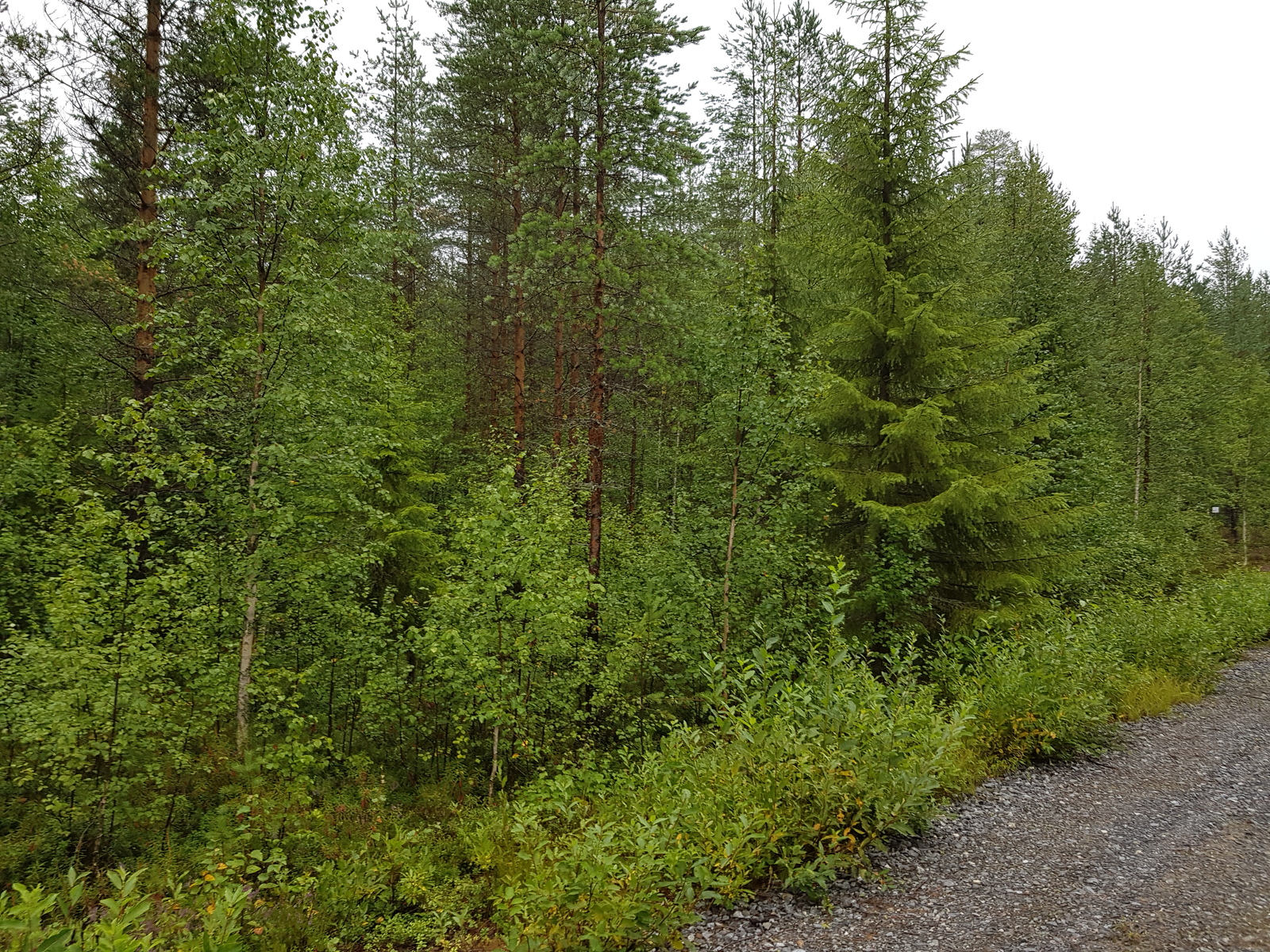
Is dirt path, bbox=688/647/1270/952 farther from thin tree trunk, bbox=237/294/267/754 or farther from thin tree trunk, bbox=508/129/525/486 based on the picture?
thin tree trunk, bbox=508/129/525/486

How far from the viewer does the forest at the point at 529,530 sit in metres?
5.50

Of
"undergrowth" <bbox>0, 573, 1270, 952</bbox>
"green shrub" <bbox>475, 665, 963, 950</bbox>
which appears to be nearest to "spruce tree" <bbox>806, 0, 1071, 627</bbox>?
"undergrowth" <bbox>0, 573, 1270, 952</bbox>

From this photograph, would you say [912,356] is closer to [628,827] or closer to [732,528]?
[732,528]

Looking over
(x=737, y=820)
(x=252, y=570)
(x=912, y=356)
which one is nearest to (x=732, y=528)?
(x=912, y=356)

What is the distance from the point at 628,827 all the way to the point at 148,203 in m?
11.2

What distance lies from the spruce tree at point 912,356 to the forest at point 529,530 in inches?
3.2

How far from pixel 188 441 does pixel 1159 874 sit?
1057 centimetres

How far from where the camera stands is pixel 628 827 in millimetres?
4402

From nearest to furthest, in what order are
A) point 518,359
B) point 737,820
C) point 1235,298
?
point 737,820, point 518,359, point 1235,298

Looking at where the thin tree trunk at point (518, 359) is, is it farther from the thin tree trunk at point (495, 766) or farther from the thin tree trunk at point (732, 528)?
the thin tree trunk at point (495, 766)

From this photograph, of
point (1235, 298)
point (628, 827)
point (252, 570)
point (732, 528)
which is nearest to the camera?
point (628, 827)

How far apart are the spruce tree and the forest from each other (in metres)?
0.08

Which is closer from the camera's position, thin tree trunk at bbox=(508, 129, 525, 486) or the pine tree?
thin tree trunk at bbox=(508, 129, 525, 486)

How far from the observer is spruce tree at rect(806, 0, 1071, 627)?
977cm
